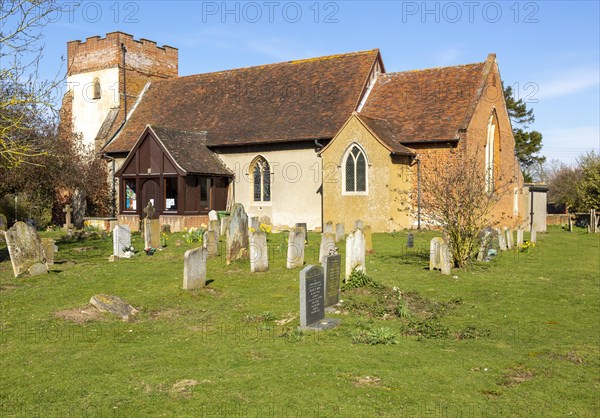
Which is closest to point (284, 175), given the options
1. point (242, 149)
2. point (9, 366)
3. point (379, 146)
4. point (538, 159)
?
point (242, 149)

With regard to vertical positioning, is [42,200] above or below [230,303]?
above

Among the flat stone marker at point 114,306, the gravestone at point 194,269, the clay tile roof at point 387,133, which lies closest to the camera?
the flat stone marker at point 114,306

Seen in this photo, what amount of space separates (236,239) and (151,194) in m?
16.0

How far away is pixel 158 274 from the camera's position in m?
15.5

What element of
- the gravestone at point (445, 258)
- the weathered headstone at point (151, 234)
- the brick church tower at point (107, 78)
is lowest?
the gravestone at point (445, 258)

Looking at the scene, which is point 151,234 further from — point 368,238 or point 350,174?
point 350,174

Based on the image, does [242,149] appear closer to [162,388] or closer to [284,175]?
[284,175]

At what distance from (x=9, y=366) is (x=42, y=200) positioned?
29.9 metres

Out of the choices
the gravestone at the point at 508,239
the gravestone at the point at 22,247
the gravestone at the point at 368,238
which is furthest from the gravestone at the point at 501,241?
the gravestone at the point at 22,247

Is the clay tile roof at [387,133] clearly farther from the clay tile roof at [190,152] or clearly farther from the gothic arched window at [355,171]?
the clay tile roof at [190,152]

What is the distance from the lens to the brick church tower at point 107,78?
3888 cm

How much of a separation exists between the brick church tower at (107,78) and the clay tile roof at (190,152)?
23.9 ft

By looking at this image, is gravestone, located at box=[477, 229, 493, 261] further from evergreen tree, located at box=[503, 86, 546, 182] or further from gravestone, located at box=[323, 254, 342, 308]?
evergreen tree, located at box=[503, 86, 546, 182]

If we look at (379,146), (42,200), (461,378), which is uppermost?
(379,146)
